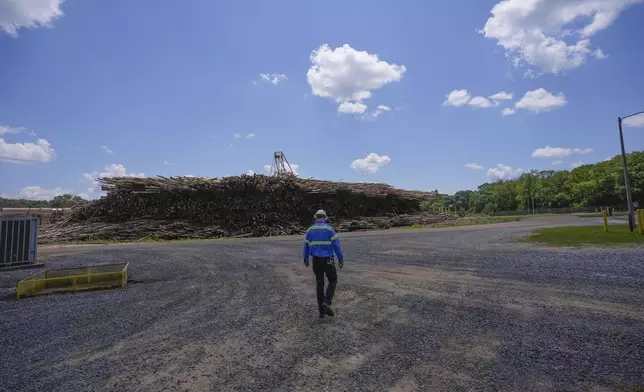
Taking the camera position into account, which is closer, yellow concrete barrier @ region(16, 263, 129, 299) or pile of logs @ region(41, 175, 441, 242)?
yellow concrete barrier @ region(16, 263, 129, 299)

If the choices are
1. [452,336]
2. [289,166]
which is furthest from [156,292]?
[289,166]

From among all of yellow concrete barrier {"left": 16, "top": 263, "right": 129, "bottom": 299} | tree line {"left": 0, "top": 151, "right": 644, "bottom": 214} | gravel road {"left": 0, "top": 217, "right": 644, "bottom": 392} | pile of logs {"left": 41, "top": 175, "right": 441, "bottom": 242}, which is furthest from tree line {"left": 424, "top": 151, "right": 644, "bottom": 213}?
yellow concrete barrier {"left": 16, "top": 263, "right": 129, "bottom": 299}

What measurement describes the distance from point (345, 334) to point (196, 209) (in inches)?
925

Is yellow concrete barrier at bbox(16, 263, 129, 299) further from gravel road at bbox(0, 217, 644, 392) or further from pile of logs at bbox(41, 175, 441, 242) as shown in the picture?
pile of logs at bbox(41, 175, 441, 242)

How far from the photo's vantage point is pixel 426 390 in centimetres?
334

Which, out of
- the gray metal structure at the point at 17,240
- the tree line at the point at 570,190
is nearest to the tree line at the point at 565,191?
the tree line at the point at 570,190

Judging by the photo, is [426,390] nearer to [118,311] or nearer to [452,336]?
[452,336]

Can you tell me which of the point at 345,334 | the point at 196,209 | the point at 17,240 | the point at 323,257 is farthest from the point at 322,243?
the point at 196,209

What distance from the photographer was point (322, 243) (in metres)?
5.98

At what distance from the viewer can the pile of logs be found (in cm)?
2398

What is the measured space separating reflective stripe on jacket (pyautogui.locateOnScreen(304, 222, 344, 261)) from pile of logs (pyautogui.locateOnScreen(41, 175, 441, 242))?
20159 mm

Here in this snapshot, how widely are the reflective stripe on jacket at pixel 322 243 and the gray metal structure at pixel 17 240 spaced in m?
10.9

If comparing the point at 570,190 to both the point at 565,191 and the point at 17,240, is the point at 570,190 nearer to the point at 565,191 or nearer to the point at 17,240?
the point at 565,191

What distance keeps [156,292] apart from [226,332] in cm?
365
